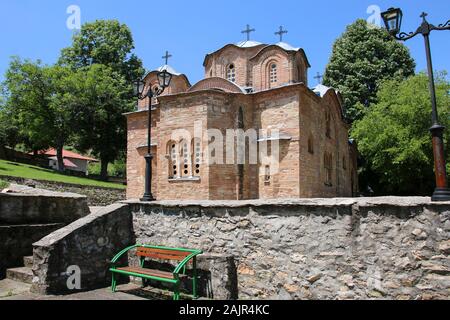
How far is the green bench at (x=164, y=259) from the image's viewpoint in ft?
19.4

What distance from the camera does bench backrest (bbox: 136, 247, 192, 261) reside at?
6.41m

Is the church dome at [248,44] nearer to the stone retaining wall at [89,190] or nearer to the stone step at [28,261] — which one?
the stone retaining wall at [89,190]

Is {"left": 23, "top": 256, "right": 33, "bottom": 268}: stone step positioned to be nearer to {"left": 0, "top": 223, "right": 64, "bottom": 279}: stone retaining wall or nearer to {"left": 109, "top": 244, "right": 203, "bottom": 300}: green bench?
{"left": 0, "top": 223, "right": 64, "bottom": 279}: stone retaining wall

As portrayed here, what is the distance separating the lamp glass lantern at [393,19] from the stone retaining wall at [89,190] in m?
18.5

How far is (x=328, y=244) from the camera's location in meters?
5.43

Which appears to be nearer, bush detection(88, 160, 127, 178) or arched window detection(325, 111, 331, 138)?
arched window detection(325, 111, 331, 138)

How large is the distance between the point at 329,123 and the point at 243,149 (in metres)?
7.40

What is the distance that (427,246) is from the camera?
4691mm

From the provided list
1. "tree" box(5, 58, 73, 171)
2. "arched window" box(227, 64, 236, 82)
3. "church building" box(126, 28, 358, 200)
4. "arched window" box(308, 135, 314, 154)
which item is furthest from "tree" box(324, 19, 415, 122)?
"tree" box(5, 58, 73, 171)

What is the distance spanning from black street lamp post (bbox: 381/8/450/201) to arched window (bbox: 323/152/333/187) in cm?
1396

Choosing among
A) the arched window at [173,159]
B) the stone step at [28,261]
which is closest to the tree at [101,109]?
the arched window at [173,159]

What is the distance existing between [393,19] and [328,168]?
14.6 meters

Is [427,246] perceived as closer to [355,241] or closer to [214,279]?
[355,241]
